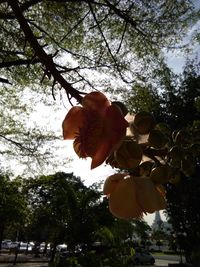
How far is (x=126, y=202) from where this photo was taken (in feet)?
1.81

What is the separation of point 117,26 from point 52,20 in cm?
191

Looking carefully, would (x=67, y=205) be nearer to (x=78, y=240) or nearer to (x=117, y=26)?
(x=78, y=240)

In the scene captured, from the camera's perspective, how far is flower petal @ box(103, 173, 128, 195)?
60 centimetres

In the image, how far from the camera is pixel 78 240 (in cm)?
1598

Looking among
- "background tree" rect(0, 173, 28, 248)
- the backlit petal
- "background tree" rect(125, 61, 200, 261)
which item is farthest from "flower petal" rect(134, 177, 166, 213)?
"background tree" rect(0, 173, 28, 248)

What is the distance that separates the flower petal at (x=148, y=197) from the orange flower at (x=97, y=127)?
0.32 ft

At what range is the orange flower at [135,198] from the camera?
54 cm

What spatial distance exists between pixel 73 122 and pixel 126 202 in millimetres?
144

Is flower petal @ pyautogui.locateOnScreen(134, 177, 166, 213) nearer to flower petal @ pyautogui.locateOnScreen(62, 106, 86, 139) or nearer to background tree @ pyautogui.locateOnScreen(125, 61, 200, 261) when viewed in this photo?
Result: flower petal @ pyautogui.locateOnScreen(62, 106, 86, 139)

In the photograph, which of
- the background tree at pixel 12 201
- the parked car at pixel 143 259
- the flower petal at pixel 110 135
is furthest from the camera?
the parked car at pixel 143 259

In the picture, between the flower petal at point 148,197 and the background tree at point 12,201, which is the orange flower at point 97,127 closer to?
the flower petal at point 148,197

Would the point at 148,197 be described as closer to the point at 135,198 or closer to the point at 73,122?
the point at 135,198

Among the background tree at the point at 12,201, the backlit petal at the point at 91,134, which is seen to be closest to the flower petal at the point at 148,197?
the backlit petal at the point at 91,134

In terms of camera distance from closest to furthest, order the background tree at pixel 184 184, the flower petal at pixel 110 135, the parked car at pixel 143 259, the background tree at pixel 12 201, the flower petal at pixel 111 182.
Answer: the flower petal at pixel 110 135, the flower petal at pixel 111 182, the background tree at pixel 184 184, the background tree at pixel 12 201, the parked car at pixel 143 259
